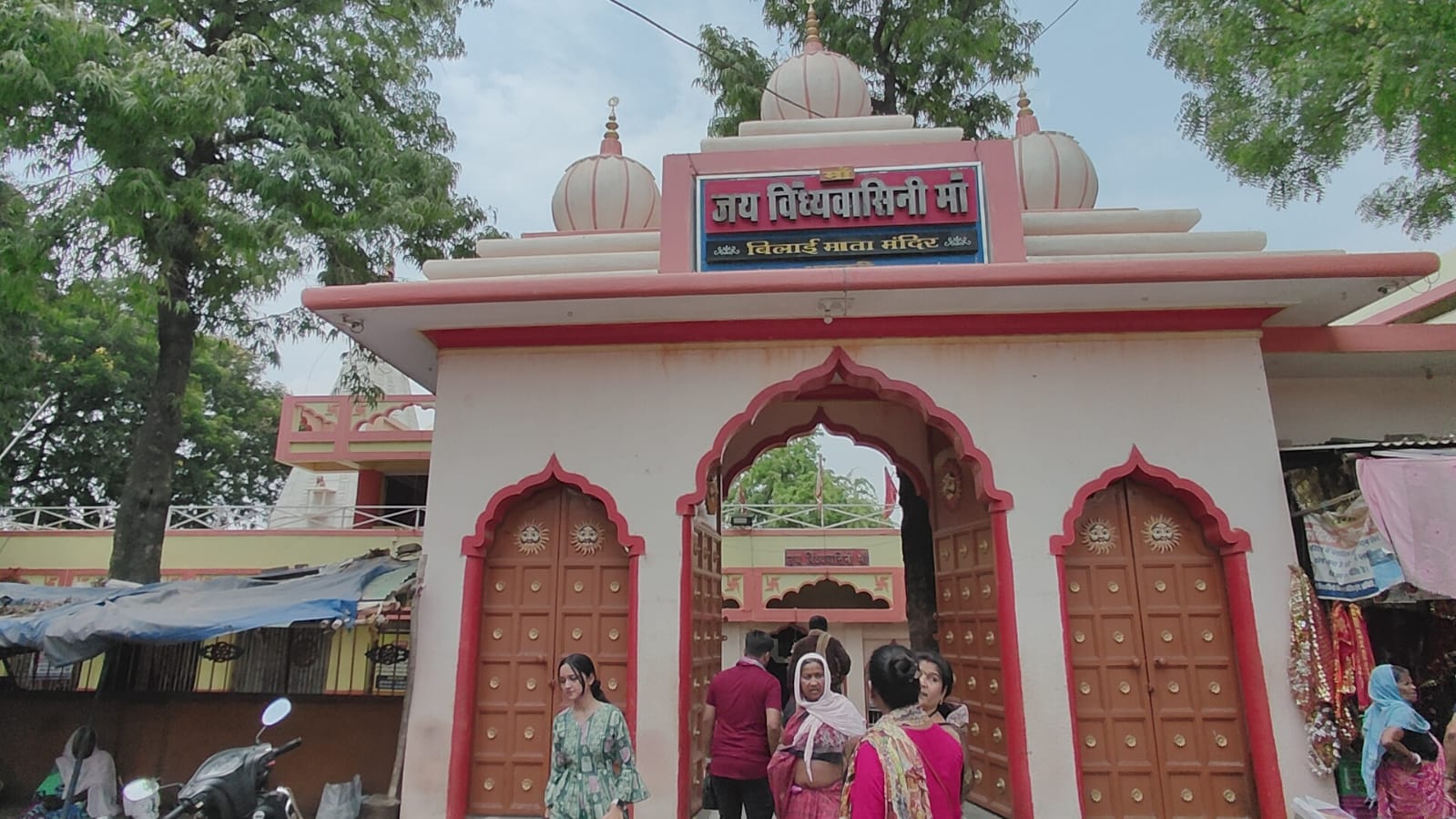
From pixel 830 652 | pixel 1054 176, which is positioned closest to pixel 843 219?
pixel 1054 176

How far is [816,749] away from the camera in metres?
3.25

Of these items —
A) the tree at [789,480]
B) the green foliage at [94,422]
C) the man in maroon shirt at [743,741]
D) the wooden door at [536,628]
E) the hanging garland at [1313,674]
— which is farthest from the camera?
the tree at [789,480]

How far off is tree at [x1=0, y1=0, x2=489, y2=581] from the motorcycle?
4741 millimetres

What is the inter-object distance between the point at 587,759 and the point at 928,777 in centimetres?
155

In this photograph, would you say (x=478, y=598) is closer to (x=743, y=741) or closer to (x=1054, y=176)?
(x=743, y=741)

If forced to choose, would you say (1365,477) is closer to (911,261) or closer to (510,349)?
(911,261)

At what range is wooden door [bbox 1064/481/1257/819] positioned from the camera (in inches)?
216

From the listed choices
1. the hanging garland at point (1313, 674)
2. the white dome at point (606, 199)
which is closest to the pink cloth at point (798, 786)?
the hanging garland at point (1313, 674)

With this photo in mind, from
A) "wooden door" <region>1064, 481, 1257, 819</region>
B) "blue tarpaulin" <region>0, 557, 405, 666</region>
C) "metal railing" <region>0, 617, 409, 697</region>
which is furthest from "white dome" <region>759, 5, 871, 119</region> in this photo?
"metal railing" <region>0, 617, 409, 697</region>

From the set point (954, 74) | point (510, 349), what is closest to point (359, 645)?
point (510, 349)

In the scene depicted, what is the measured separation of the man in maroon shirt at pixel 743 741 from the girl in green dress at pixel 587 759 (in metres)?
0.89

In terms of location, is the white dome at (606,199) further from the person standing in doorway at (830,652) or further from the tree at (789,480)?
the tree at (789,480)

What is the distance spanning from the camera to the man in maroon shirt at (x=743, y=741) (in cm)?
433

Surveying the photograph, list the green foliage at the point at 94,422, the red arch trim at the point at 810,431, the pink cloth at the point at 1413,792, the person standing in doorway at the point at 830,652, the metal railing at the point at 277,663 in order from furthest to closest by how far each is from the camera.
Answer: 1. the green foliage at the point at 94,422
2. the red arch trim at the point at 810,431
3. the metal railing at the point at 277,663
4. the pink cloth at the point at 1413,792
5. the person standing in doorway at the point at 830,652
